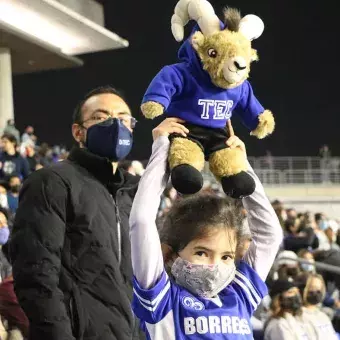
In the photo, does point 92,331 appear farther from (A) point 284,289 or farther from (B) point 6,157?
(B) point 6,157

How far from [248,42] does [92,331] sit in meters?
0.95

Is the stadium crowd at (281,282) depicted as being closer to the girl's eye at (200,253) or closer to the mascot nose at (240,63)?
the girl's eye at (200,253)

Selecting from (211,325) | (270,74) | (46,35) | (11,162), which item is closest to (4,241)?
(211,325)

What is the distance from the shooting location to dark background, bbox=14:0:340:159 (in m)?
25.3

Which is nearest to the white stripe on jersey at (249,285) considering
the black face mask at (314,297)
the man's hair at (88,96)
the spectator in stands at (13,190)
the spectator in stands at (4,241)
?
the man's hair at (88,96)

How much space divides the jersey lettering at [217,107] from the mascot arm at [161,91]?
77 mm

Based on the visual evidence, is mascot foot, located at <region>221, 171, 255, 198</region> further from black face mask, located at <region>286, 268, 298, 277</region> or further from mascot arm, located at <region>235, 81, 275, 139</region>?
black face mask, located at <region>286, 268, 298, 277</region>

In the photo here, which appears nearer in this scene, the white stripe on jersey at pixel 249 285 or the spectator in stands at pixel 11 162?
the white stripe on jersey at pixel 249 285

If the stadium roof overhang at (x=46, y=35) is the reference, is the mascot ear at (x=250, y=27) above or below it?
below

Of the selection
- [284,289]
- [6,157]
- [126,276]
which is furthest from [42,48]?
[126,276]

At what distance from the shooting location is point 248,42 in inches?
69.9

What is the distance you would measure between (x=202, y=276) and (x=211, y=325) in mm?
121

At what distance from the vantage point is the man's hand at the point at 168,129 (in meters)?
1.69

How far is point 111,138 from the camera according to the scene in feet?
6.74
